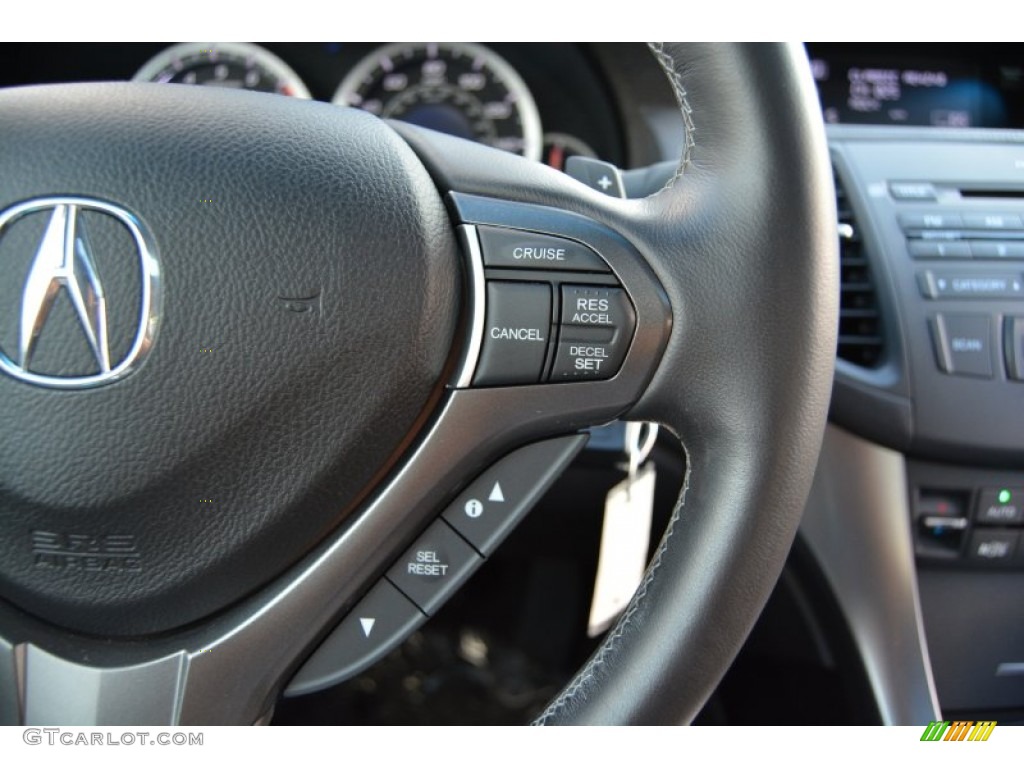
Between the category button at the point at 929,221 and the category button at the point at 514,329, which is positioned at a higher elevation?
the category button at the point at 929,221

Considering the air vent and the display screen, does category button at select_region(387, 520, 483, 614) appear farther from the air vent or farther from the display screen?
the display screen

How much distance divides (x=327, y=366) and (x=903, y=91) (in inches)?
56.1

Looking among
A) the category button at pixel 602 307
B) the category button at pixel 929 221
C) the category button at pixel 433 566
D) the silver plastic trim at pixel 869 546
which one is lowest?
the silver plastic trim at pixel 869 546

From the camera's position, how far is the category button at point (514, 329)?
790 millimetres

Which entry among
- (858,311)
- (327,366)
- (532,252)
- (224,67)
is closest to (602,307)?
(532,252)

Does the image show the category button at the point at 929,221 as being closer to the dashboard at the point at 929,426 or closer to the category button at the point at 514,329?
the dashboard at the point at 929,426

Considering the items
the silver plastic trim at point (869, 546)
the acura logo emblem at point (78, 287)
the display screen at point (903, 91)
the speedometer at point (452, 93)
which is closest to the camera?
the acura logo emblem at point (78, 287)

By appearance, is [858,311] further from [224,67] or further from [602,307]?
[224,67]

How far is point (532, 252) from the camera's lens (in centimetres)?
80

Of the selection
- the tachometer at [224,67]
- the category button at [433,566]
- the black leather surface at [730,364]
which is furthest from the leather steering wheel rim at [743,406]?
the tachometer at [224,67]

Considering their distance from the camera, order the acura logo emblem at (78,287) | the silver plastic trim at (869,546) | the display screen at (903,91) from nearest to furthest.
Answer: the acura logo emblem at (78,287), the silver plastic trim at (869,546), the display screen at (903,91)

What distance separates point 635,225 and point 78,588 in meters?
0.52

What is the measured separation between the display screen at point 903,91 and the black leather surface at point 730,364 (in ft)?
3.62

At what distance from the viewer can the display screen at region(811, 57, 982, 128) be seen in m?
1.81
